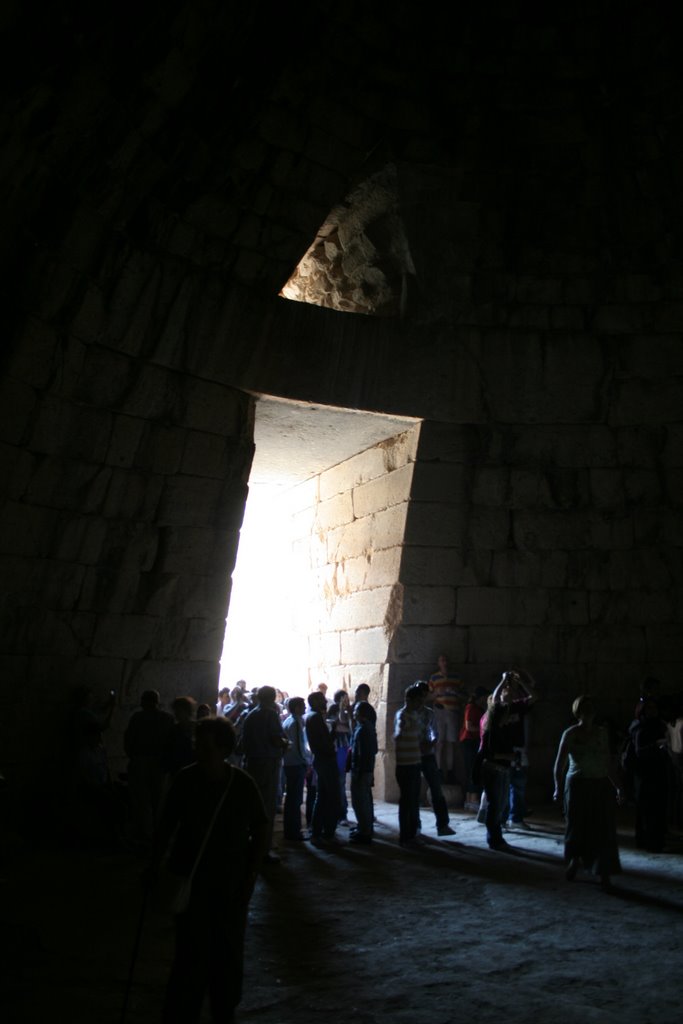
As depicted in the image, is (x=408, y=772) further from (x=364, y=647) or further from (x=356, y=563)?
(x=356, y=563)

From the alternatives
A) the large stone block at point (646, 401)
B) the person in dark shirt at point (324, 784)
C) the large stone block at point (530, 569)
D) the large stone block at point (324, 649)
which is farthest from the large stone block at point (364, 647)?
the large stone block at point (646, 401)

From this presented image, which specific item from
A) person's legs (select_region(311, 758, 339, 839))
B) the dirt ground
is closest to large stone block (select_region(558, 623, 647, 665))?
the dirt ground

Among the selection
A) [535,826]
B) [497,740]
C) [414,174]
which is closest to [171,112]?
[414,174]

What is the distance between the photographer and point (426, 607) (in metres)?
9.49

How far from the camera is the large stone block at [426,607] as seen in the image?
948 centimetres

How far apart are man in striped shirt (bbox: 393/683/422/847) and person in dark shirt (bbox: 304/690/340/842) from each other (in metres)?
0.61

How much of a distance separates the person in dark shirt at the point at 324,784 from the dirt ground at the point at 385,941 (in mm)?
809

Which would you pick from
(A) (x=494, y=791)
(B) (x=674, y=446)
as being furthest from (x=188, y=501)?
(B) (x=674, y=446)

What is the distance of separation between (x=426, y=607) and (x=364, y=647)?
1.02 metres

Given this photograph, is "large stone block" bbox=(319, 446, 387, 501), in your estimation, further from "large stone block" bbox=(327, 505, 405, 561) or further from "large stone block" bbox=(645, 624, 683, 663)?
"large stone block" bbox=(645, 624, 683, 663)

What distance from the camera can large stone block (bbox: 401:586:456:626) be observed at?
9.48 m

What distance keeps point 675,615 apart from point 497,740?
3.52 metres

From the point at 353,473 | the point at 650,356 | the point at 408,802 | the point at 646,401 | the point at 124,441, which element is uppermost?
the point at 650,356

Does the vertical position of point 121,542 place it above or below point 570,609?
below
